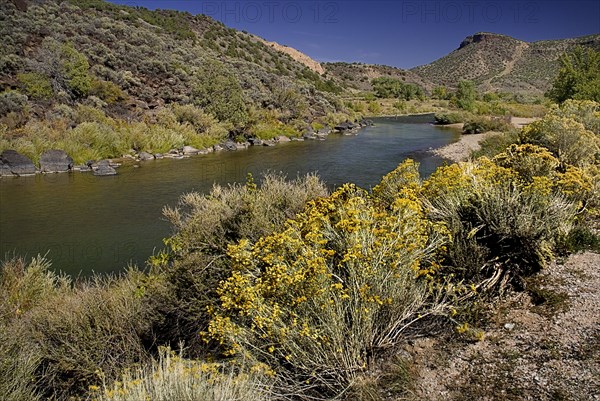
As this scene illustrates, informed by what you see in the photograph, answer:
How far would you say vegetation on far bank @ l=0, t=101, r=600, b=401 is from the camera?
3.49 meters

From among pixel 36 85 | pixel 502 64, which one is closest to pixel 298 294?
pixel 36 85

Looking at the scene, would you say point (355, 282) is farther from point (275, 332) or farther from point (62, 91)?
point (62, 91)

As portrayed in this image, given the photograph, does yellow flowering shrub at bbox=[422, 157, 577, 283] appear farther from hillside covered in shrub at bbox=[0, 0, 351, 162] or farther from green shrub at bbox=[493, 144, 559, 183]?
hillside covered in shrub at bbox=[0, 0, 351, 162]

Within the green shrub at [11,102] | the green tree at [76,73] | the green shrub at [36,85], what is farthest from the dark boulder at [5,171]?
the green tree at [76,73]

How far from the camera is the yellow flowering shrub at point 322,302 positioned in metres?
3.47

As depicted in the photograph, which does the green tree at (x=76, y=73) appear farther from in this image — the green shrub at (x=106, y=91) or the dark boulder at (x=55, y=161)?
the dark boulder at (x=55, y=161)

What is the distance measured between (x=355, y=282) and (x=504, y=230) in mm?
2390

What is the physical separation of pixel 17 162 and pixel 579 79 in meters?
33.5

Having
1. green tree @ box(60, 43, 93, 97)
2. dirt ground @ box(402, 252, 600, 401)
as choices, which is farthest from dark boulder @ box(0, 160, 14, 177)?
dirt ground @ box(402, 252, 600, 401)

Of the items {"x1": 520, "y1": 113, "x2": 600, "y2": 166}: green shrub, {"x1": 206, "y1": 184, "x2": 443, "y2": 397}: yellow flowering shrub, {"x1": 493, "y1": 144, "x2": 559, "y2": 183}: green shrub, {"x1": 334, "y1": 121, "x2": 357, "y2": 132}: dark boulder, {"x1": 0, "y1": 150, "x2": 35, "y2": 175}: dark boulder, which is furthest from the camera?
{"x1": 334, "y1": 121, "x2": 357, "y2": 132}: dark boulder

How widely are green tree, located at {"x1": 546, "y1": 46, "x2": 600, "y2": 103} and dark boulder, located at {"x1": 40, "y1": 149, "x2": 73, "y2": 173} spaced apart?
29.1 m

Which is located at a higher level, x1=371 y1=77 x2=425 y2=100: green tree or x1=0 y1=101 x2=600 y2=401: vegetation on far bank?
x1=371 y1=77 x2=425 y2=100: green tree

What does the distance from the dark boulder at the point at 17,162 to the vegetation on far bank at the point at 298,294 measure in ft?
37.8

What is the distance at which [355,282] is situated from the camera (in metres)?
3.79
